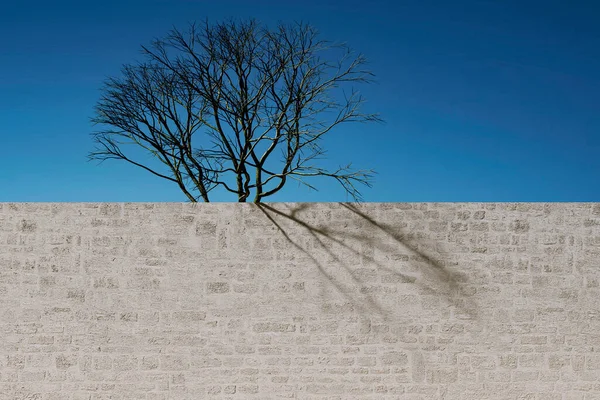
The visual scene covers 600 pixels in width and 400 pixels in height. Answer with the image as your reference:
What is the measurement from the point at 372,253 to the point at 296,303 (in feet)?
2.94

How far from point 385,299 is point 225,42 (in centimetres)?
465

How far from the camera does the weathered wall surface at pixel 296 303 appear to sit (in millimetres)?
5484

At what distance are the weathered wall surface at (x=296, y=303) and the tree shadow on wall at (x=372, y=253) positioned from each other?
0.01m

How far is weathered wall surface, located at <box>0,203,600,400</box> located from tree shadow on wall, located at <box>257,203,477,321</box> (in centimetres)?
1

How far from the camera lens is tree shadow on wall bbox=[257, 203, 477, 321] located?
5.56 meters

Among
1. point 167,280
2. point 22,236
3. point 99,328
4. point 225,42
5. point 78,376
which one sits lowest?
point 78,376

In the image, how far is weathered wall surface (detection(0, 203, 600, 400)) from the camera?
548cm

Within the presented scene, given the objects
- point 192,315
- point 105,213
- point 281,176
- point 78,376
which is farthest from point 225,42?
point 78,376

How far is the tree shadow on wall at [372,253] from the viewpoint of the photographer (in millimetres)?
Result: 5559

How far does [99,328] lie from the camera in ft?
18.2

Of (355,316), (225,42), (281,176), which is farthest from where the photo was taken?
(225,42)

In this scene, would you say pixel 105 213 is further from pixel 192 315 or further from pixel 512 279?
pixel 512 279

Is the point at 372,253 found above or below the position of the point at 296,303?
above

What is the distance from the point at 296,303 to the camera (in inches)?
217
